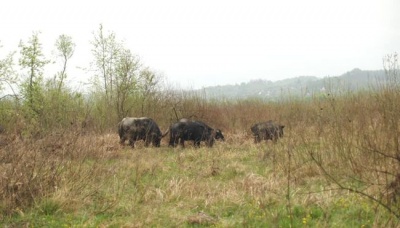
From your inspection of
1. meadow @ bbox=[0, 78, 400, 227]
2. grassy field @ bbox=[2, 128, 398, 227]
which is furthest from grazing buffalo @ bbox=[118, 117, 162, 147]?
grassy field @ bbox=[2, 128, 398, 227]

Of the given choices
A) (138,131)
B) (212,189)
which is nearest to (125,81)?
(138,131)

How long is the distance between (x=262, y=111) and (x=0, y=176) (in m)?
15.5

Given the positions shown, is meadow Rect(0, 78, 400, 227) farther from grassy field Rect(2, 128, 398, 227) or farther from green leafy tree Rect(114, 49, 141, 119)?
green leafy tree Rect(114, 49, 141, 119)

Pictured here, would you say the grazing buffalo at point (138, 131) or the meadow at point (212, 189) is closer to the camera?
the meadow at point (212, 189)

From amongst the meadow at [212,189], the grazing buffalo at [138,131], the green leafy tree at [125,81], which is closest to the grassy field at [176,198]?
the meadow at [212,189]

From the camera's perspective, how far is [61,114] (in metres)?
12.8

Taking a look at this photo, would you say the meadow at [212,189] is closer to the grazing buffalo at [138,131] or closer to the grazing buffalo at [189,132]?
the grazing buffalo at [189,132]

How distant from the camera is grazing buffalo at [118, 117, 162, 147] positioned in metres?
15.0

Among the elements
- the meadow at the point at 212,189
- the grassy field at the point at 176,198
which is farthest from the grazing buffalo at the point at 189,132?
the grassy field at the point at 176,198

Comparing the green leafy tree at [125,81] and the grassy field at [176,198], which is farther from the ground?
the green leafy tree at [125,81]

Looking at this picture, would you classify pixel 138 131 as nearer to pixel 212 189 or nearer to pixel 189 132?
pixel 189 132

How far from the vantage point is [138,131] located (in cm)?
1514

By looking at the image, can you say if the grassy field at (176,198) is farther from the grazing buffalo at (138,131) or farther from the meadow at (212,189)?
the grazing buffalo at (138,131)

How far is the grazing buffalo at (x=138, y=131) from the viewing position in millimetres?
15023
